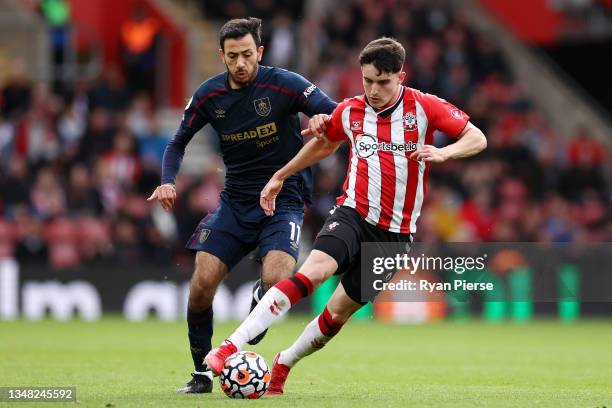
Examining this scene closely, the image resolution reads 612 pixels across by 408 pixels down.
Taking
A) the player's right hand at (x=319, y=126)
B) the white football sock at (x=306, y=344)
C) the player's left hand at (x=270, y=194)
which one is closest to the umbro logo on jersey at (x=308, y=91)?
the player's right hand at (x=319, y=126)

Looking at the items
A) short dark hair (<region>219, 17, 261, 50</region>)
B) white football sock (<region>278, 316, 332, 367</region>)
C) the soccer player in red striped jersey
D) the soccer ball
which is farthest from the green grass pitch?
short dark hair (<region>219, 17, 261, 50</region>)

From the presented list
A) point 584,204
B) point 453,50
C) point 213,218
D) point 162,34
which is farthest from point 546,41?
point 213,218

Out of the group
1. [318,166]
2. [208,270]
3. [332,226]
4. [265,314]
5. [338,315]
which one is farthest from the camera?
[318,166]

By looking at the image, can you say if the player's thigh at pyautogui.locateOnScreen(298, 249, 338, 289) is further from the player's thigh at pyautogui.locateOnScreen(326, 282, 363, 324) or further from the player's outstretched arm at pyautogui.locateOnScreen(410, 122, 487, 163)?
the player's outstretched arm at pyautogui.locateOnScreen(410, 122, 487, 163)

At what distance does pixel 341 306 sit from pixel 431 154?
1391 millimetres

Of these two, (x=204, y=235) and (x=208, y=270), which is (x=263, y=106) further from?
(x=208, y=270)

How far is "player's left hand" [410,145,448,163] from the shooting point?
305 inches

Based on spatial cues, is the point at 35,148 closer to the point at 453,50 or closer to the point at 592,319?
the point at 453,50

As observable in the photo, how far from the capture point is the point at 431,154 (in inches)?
306

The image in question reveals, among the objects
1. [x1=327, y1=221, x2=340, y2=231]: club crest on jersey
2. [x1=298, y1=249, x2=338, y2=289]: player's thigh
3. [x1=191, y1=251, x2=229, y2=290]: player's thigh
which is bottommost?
[x1=191, y1=251, x2=229, y2=290]: player's thigh

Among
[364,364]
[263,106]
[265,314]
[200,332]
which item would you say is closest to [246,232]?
[200,332]

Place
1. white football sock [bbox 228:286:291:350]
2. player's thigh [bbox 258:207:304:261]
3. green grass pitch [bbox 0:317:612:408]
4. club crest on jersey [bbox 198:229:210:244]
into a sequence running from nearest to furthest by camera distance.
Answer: white football sock [bbox 228:286:291:350] < green grass pitch [bbox 0:317:612:408] < player's thigh [bbox 258:207:304:261] < club crest on jersey [bbox 198:229:210:244]

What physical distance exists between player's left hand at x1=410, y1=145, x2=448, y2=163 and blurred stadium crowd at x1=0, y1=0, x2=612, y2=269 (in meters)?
11.0

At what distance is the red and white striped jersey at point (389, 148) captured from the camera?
845 centimetres
